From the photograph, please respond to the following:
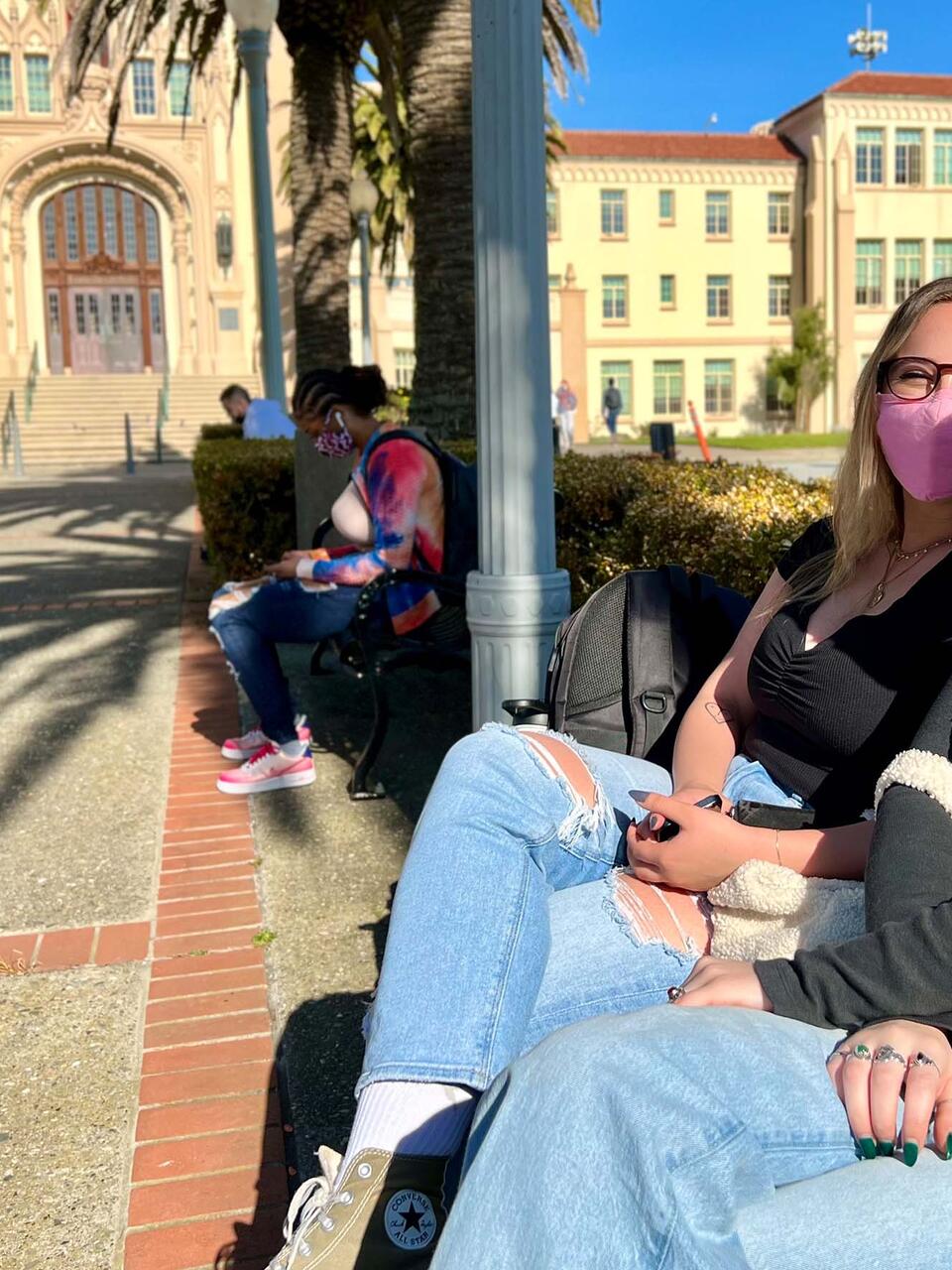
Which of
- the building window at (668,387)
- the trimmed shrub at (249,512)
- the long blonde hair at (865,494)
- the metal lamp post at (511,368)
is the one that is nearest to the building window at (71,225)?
the building window at (668,387)

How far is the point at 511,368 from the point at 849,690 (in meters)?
1.53

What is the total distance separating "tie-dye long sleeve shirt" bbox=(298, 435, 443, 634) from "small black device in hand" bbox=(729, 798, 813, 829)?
2517mm

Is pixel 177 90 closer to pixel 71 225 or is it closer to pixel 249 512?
pixel 71 225

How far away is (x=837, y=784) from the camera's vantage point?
7.07 feet


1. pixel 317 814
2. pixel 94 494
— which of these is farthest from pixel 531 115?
pixel 94 494

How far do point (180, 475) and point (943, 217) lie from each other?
3839 centimetres

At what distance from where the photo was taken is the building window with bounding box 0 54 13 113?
37406mm

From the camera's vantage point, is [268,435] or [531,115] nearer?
[531,115]

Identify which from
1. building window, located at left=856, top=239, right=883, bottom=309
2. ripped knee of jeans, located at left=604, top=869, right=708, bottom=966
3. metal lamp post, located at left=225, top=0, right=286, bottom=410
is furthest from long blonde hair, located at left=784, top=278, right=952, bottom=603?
building window, located at left=856, top=239, right=883, bottom=309

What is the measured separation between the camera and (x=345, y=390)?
4.95 m

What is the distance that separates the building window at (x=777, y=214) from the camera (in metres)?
49.2

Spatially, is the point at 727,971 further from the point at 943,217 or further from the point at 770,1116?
the point at 943,217

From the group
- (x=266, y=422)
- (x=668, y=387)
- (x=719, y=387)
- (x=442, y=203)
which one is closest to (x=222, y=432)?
(x=266, y=422)

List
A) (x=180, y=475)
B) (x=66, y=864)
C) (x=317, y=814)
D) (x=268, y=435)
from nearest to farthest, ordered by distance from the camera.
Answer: (x=66, y=864) < (x=317, y=814) < (x=268, y=435) < (x=180, y=475)
